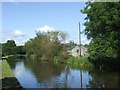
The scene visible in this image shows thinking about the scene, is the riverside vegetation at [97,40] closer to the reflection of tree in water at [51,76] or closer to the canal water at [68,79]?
the canal water at [68,79]

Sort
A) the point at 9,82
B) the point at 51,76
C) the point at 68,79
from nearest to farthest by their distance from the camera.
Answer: the point at 9,82 → the point at 68,79 → the point at 51,76

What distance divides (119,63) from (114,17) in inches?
500

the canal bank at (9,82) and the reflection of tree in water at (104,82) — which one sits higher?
the canal bank at (9,82)

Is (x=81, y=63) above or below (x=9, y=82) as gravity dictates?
above

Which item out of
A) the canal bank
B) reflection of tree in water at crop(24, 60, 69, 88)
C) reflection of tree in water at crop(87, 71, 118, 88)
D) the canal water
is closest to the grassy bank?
reflection of tree in water at crop(24, 60, 69, 88)

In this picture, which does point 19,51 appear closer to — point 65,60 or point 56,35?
point 56,35

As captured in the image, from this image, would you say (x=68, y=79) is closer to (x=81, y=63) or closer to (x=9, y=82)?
(x=9, y=82)

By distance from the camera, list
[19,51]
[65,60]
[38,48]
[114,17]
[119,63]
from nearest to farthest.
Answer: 1. [114,17]
2. [119,63]
3. [65,60]
4. [38,48]
5. [19,51]

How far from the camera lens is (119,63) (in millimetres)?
22188

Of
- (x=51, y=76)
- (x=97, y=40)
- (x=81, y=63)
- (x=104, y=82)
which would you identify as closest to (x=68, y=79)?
(x=51, y=76)

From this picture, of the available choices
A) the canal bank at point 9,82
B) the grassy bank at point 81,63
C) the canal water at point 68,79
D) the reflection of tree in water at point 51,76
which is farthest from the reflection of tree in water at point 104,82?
the grassy bank at point 81,63

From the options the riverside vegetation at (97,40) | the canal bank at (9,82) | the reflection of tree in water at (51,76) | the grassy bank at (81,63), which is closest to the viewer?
the canal bank at (9,82)

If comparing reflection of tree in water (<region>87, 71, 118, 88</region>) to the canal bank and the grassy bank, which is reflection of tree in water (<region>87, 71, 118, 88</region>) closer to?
the canal bank

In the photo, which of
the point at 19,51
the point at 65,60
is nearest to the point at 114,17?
the point at 65,60
